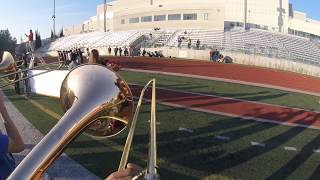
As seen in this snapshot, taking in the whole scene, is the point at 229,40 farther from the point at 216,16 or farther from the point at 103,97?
the point at 103,97

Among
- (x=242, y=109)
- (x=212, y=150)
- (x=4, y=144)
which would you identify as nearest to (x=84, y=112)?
(x=4, y=144)

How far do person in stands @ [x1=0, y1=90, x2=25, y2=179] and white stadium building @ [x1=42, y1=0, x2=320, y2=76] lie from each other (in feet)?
115

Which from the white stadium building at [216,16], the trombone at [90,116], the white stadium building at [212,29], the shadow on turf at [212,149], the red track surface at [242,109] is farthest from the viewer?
the white stadium building at [216,16]

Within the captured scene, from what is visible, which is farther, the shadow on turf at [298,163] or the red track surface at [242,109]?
the red track surface at [242,109]

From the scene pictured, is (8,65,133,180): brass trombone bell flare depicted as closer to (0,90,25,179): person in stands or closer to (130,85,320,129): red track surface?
(0,90,25,179): person in stands

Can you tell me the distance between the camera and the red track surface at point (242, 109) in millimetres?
11262

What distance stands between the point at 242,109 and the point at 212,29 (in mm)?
43845

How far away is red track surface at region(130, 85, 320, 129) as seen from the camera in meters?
11.3

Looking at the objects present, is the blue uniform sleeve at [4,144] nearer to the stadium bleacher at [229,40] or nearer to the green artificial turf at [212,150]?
the green artificial turf at [212,150]

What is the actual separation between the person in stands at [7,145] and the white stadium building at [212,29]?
35.1 m

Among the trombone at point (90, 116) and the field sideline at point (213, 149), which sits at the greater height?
the trombone at point (90, 116)

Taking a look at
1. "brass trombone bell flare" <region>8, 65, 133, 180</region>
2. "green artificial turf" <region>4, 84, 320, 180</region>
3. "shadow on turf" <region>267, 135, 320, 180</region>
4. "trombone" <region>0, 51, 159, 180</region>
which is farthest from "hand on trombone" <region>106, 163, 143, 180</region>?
"shadow on turf" <region>267, 135, 320, 180</region>

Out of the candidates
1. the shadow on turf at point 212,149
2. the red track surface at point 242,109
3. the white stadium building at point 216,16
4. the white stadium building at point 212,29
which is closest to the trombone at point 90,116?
the shadow on turf at point 212,149

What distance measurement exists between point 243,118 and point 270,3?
5530cm
